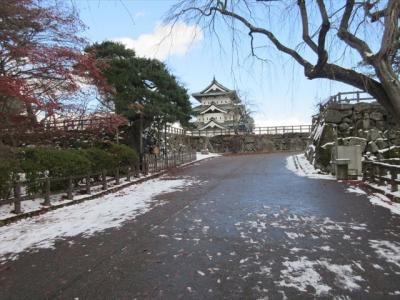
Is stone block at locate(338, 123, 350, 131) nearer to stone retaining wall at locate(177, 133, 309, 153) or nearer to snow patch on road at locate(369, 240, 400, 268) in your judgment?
snow patch on road at locate(369, 240, 400, 268)

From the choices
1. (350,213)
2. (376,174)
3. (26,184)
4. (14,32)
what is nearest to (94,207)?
(26,184)

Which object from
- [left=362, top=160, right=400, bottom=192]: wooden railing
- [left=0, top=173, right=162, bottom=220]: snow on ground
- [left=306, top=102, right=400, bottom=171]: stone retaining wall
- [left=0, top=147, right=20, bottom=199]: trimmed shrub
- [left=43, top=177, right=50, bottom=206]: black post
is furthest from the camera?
[left=306, top=102, right=400, bottom=171]: stone retaining wall

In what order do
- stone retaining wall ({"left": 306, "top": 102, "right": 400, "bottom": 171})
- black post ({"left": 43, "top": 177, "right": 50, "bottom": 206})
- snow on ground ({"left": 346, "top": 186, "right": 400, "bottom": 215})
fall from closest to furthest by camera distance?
snow on ground ({"left": 346, "top": 186, "right": 400, "bottom": 215}), black post ({"left": 43, "top": 177, "right": 50, "bottom": 206}), stone retaining wall ({"left": 306, "top": 102, "right": 400, "bottom": 171})

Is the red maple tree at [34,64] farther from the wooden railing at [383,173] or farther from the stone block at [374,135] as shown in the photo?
the stone block at [374,135]

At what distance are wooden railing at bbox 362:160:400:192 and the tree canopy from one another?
10.8 meters

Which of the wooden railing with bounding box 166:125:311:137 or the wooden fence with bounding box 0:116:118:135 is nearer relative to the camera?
the wooden fence with bounding box 0:116:118:135

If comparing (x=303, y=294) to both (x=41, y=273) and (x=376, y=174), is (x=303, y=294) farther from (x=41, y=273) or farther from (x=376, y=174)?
(x=376, y=174)

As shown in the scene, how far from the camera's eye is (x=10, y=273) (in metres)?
5.70

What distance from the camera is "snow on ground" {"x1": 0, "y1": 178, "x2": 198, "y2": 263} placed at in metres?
7.41

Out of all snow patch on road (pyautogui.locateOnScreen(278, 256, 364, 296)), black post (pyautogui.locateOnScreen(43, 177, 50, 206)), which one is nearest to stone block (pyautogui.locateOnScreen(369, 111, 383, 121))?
black post (pyautogui.locateOnScreen(43, 177, 50, 206))

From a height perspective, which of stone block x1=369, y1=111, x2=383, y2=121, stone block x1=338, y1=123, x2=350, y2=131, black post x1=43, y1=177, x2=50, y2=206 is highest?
stone block x1=369, y1=111, x2=383, y2=121

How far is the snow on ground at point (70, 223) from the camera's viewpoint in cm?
741

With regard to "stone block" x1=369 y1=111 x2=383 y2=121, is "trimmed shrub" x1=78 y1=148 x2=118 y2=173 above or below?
below

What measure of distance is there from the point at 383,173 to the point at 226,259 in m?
9.96
